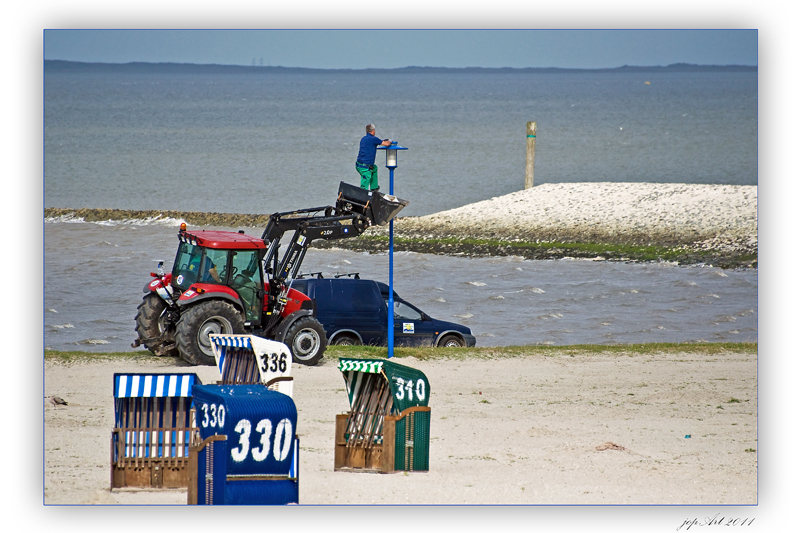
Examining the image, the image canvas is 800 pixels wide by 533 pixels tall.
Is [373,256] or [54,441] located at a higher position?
[373,256]

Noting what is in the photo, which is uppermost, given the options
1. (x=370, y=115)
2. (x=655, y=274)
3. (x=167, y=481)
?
(x=370, y=115)

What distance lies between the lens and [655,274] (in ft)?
101

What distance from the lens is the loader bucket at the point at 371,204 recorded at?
1630 cm

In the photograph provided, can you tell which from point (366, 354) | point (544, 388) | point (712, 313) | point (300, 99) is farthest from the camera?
point (300, 99)

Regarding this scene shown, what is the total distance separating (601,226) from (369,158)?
20470mm

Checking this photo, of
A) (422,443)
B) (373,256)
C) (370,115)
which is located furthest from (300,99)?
(422,443)

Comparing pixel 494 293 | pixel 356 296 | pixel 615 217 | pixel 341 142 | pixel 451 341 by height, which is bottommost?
pixel 451 341

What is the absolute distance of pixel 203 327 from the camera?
52.2 ft

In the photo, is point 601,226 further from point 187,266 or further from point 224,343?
point 224,343

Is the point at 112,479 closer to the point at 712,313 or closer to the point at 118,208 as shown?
the point at 712,313

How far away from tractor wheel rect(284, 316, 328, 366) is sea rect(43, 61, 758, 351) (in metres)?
3.97

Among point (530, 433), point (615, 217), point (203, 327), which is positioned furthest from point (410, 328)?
point (615, 217)

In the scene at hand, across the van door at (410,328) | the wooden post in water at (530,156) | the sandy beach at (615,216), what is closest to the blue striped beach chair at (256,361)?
the van door at (410,328)

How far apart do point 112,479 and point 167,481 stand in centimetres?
53
